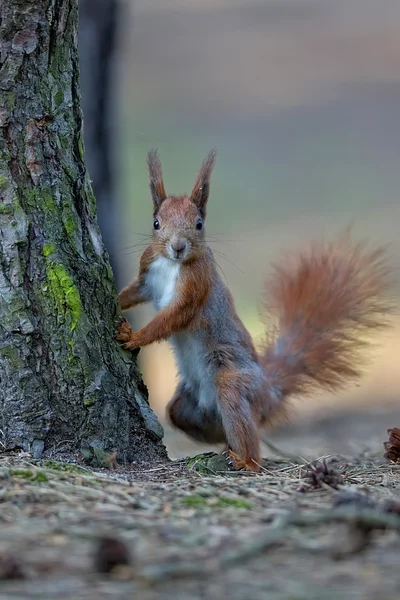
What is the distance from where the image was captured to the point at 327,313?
15.9ft

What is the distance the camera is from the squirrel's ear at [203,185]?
163 inches

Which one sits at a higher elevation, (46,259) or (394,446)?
(46,259)

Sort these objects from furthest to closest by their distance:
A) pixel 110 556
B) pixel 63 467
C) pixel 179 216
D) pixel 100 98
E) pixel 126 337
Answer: pixel 100 98, pixel 179 216, pixel 126 337, pixel 63 467, pixel 110 556

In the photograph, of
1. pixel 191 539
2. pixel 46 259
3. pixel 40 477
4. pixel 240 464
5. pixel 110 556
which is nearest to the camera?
pixel 110 556

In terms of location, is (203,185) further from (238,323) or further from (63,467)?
(63,467)

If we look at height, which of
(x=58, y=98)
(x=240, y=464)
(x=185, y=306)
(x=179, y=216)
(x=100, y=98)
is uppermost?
(x=100, y=98)

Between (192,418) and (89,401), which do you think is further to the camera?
(192,418)

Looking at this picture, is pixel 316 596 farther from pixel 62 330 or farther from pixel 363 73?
pixel 363 73

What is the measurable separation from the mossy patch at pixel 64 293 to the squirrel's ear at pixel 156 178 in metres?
0.85

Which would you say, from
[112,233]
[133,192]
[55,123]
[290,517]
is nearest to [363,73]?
[133,192]

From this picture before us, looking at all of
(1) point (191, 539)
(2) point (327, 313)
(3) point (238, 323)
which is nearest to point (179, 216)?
(3) point (238, 323)

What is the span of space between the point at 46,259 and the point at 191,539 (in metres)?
1.48

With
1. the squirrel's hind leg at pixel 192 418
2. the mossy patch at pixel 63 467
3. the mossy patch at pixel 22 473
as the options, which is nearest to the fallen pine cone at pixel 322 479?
the mossy patch at pixel 63 467

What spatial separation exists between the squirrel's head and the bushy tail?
75cm
